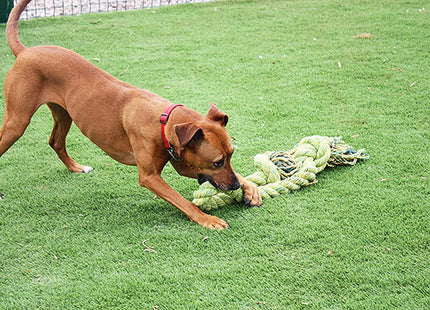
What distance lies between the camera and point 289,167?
423cm

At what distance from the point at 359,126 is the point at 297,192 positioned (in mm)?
1506

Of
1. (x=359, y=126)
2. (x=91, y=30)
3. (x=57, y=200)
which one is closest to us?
(x=57, y=200)

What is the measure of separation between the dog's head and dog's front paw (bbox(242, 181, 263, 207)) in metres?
0.27

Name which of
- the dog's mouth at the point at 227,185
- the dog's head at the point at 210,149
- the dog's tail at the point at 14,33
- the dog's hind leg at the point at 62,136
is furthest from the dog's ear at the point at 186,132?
the dog's tail at the point at 14,33

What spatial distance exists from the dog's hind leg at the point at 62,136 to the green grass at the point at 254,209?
5.5 inches

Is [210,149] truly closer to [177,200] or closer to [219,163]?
[219,163]

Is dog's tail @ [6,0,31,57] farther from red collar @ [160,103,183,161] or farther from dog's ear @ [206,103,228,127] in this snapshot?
dog's ear @ [206,103,228,127]

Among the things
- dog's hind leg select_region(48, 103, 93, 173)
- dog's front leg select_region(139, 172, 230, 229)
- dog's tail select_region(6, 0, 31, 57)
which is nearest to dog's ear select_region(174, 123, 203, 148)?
dog's front leg select_region(139, 172, 230, 229)

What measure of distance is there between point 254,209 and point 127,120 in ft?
4.16

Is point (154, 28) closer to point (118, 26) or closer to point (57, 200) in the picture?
point (118, 26)

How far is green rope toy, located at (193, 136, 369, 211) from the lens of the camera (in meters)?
3.95

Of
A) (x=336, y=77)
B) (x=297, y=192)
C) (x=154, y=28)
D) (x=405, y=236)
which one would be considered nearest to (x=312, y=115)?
(x=336, y=77)

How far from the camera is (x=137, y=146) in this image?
383cm

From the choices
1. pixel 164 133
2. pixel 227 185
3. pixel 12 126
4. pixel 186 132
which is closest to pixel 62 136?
pixel 12 126
